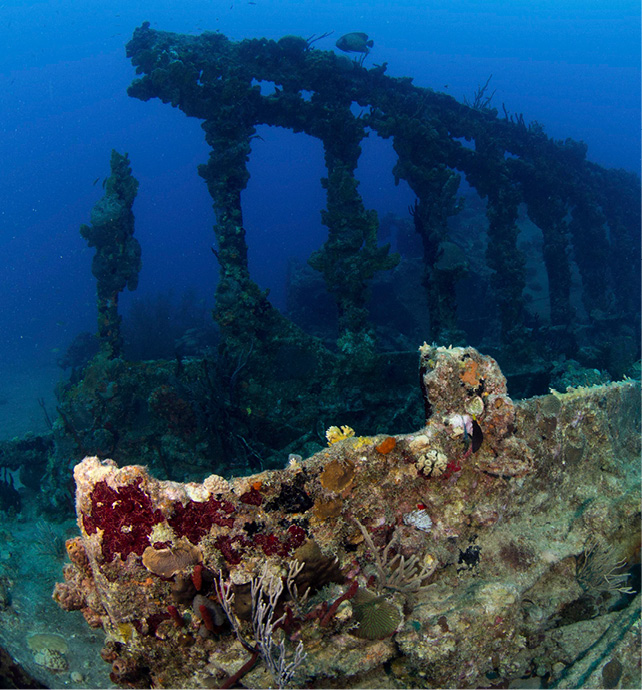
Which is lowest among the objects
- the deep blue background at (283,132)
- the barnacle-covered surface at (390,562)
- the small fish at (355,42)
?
the barnacle-covered surface at (390,562)

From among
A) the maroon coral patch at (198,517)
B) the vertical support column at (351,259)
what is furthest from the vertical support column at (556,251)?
the maroon coral patch at (198,517)

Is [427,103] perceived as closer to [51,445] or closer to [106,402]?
[106,402]

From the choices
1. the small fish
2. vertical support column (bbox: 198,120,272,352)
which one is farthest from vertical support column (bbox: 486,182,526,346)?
the small fish

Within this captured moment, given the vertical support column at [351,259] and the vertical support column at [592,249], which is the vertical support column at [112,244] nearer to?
the vertical support column at [351,259]

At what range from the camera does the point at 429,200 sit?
11.4 meters

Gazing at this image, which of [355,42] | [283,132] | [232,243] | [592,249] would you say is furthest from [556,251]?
[283,132]

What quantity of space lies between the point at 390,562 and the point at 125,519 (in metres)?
2.10

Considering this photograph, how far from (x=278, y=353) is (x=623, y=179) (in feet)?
58.8

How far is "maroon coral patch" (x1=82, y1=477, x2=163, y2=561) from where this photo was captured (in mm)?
2844

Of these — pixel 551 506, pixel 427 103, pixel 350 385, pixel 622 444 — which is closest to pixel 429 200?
pixel 427 103

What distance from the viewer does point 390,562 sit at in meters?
3.27

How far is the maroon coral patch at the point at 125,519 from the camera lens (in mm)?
2844

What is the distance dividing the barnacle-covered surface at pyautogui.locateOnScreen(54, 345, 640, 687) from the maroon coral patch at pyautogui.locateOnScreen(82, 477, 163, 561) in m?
0.01

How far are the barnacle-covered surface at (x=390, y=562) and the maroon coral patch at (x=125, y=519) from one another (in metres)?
0.01
